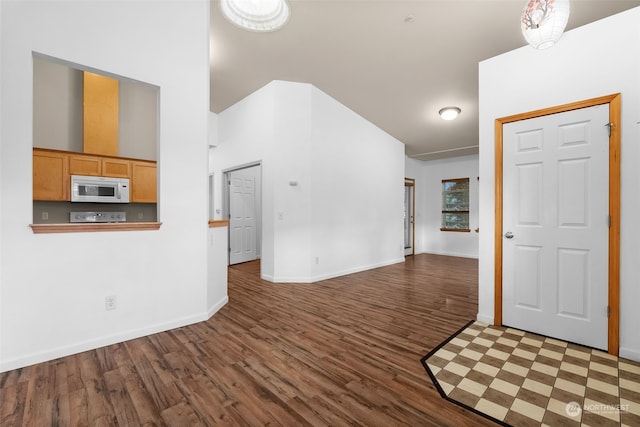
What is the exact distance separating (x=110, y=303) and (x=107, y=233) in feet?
2.03

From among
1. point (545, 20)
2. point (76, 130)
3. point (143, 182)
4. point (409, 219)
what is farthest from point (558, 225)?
point (76, 130)

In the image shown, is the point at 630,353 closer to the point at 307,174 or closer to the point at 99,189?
the point at 307,174

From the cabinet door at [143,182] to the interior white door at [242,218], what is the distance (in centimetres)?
151

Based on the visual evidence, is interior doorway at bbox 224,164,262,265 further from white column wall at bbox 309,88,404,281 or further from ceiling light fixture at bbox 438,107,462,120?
ceiling light fixture at bbox 438,107,462,120

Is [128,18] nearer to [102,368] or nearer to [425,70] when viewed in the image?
[102,368]

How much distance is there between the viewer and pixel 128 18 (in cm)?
253

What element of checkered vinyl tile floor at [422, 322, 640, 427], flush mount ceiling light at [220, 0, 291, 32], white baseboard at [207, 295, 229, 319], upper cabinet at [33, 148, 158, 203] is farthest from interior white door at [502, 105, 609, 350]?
upper cabinet at [33, 148, 158, 203]

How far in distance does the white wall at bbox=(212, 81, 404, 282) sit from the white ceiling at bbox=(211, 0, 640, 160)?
1.24ft

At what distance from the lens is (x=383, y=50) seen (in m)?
3.70

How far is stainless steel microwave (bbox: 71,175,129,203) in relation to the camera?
405cm

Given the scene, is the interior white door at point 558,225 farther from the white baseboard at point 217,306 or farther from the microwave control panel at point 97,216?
the microwave control panel at point 97,216

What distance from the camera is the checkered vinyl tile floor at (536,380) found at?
62.9 inches

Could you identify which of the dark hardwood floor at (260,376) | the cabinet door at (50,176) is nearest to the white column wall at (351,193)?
the dark hardwood floor at (260,376)

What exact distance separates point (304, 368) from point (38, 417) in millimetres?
1549
